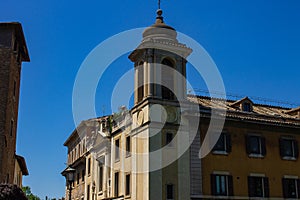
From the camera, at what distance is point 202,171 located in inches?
1173

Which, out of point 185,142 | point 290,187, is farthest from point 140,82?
point 290,187

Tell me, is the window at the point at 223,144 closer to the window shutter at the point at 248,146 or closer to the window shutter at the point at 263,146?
the window shutter at the point at 248,146

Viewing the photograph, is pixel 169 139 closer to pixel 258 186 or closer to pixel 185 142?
pixel 185 142

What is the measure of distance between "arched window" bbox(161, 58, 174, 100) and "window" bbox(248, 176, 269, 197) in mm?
8039

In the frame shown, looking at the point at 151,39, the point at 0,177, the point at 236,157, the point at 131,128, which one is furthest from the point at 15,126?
the point at 236,157

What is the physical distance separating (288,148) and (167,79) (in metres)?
10.4

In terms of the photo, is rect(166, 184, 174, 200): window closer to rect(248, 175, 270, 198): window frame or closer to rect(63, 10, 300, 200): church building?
rect(63, 10, 300, 200): church building

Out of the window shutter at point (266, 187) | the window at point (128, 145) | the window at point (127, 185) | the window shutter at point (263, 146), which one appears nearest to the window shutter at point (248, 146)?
the window shutter at point (263, 146)

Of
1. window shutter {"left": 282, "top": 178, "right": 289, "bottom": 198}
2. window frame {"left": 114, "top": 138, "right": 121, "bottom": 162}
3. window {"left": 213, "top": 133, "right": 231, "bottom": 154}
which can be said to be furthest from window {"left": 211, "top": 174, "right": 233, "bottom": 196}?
window frame {"left": 114, "top": 138, "right": 121, "bottom": 162}

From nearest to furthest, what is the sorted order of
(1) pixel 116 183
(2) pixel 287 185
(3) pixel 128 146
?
(2) pixel 287 185 → (3) pixel 128 146 → (1) pixel 116 183

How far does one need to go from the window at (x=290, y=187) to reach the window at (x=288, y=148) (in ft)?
5.45

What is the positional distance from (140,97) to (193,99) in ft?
13.9

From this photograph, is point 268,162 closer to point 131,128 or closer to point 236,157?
point 236,157

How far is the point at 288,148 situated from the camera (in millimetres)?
33375
